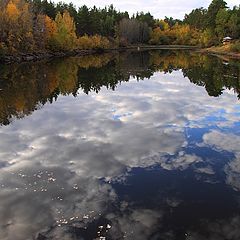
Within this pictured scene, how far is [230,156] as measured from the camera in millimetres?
→ 21453

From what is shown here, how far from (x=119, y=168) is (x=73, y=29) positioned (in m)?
114

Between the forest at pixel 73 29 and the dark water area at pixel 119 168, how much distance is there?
172 feet

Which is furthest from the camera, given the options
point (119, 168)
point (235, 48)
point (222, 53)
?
point (222, 53)

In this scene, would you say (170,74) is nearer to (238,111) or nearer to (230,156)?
(238,111)

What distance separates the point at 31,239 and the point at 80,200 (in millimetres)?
3343

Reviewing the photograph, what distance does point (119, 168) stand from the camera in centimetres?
1936

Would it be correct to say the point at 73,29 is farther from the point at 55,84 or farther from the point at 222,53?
the point at 55,84

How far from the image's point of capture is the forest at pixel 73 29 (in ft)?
292

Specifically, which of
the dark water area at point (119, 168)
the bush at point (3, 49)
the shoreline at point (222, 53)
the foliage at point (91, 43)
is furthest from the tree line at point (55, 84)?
the foliage at point (91, 43)

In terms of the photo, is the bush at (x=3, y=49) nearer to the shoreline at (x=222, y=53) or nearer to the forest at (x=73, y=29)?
the forest at (x=73, y=29)

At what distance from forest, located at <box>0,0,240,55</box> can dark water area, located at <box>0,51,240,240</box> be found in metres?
52.4

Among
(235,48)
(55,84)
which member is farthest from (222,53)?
(55,84)

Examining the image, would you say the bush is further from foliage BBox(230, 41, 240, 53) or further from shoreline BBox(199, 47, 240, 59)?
foliage BBox(230, 41, 240, 53)

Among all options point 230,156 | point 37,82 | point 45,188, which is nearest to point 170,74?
point 37,82
